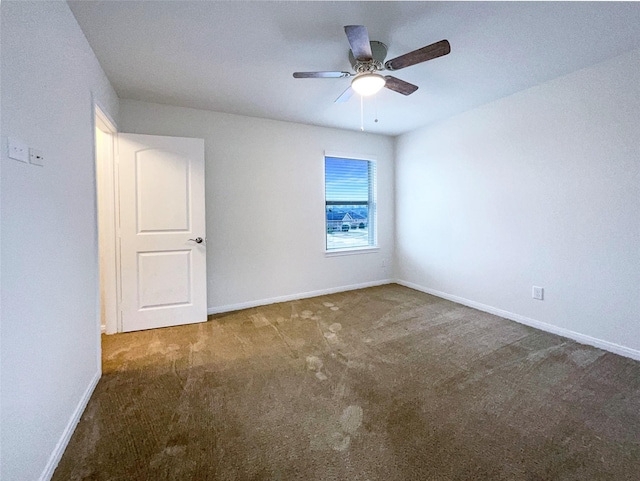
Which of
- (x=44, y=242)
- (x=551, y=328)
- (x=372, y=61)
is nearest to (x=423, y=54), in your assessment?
(x=372, y=61)

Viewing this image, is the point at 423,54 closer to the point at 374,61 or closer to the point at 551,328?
the point at 374,61

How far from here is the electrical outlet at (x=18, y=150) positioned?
45.6 inches

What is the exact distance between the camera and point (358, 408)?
1.79m

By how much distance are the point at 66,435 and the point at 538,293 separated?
13.0 ft

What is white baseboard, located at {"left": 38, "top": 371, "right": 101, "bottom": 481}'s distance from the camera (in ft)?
4.34

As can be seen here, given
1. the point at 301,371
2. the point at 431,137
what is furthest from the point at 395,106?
the point at 301,371

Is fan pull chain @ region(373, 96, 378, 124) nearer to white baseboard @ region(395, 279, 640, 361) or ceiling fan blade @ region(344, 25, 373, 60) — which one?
ceiling fan blade @ region(344, 25, 373, 60)

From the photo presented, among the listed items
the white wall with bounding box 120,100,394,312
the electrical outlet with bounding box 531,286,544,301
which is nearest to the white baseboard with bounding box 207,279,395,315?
the white wall with bounding box 120,100,394,312

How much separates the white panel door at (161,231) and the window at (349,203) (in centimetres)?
190

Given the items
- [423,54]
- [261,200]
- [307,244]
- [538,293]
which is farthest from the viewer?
[307,244]

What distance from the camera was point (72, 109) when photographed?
1783 mm

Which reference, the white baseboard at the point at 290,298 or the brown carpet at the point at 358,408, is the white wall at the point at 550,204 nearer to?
the brown carpet at the point at 358,408

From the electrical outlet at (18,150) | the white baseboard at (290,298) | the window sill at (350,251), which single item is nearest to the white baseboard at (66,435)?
the electrical outlet at (18,150)

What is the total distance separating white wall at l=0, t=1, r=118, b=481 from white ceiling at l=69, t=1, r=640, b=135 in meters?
0.45
